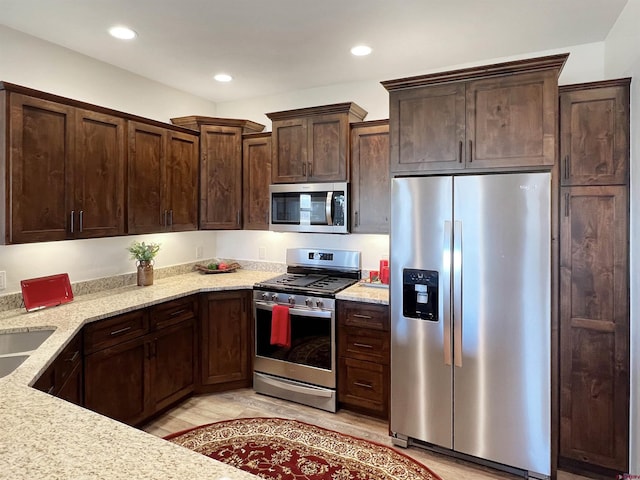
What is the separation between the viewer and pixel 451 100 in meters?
2.49

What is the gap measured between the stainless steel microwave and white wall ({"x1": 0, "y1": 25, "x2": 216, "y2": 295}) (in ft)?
3.74

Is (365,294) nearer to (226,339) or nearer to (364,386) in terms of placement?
(364,386)

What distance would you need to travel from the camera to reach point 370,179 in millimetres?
3312

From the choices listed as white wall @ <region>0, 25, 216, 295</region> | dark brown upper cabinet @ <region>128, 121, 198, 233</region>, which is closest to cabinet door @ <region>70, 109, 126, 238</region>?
dark brown upper cabinet @ <region>128, 121, 198, 233</region>

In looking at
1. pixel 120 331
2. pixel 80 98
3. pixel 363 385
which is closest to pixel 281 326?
pixel 363 385

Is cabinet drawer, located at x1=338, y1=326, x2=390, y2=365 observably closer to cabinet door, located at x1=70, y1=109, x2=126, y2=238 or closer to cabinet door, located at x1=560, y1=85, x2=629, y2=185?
cabinet door, located at x1=560, y1=85, x2=629, y2=185

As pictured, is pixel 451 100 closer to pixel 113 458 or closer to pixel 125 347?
pixel 113 458

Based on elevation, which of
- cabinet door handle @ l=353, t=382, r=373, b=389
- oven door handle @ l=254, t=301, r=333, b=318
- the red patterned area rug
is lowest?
the red patterned area rug

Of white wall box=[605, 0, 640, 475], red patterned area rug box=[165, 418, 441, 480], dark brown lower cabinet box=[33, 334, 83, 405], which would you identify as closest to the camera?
dark brown lower cabinet box=[33, 334, 83, 405]

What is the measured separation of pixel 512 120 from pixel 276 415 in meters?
2.70

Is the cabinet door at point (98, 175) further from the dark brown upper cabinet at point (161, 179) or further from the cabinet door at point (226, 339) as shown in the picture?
the cabinet door at point (226, 339)

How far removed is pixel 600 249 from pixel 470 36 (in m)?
1.64

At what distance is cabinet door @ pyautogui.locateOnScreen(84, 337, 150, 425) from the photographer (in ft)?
8.09

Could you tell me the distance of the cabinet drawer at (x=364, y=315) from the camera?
2.94 metres
